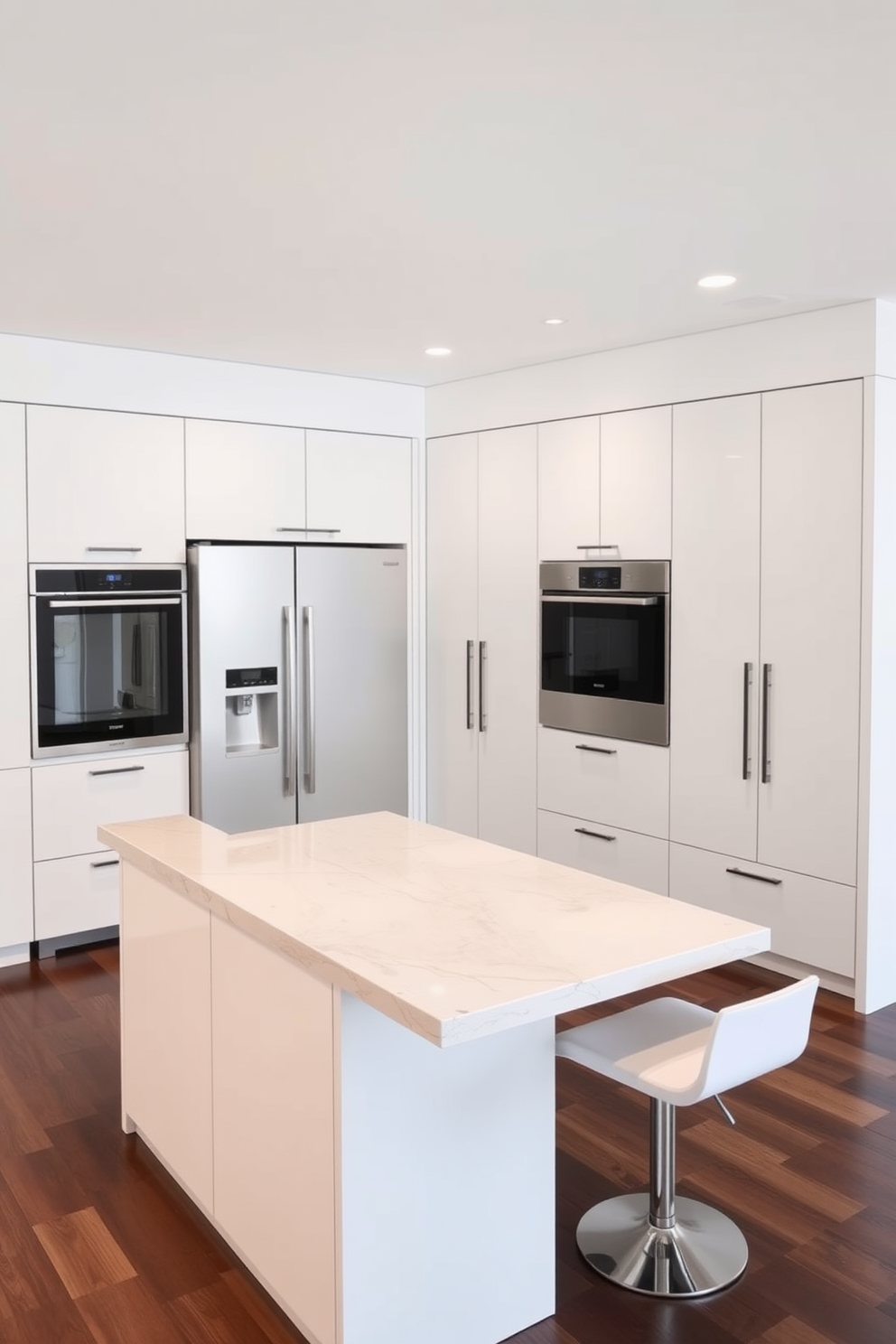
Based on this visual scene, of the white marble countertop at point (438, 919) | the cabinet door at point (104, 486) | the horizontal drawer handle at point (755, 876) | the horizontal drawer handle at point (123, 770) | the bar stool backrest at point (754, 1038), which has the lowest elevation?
the horizontal drawer handle at point (755, 876)

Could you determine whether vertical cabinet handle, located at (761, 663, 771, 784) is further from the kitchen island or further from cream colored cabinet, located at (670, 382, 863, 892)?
the kitchen island

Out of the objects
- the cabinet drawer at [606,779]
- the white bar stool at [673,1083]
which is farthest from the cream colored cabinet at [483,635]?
the white bar stool at [673,1083]

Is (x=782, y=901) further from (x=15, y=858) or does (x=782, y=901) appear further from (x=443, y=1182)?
(x=15, y=858)

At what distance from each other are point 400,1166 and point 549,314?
2.89m

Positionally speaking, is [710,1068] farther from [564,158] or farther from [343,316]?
[343,316]

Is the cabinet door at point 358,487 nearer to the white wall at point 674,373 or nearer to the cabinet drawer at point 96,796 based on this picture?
the white wall at point 674,373

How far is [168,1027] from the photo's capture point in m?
2.73

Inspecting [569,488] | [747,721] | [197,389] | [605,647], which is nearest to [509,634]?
Result: [605,647]

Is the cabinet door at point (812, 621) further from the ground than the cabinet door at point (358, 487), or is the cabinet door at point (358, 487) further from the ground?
the cabinet door at point (358, 487)

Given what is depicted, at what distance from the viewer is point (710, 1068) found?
2.06 m

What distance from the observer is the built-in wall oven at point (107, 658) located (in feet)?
14.3

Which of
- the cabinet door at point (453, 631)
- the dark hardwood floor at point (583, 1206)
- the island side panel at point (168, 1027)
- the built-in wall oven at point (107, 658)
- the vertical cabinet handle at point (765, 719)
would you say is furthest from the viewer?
the cabinet door at point (453, 631)

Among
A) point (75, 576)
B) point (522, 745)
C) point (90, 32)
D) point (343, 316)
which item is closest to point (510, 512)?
point (522, 745)

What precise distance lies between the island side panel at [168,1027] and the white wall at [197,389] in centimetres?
221
